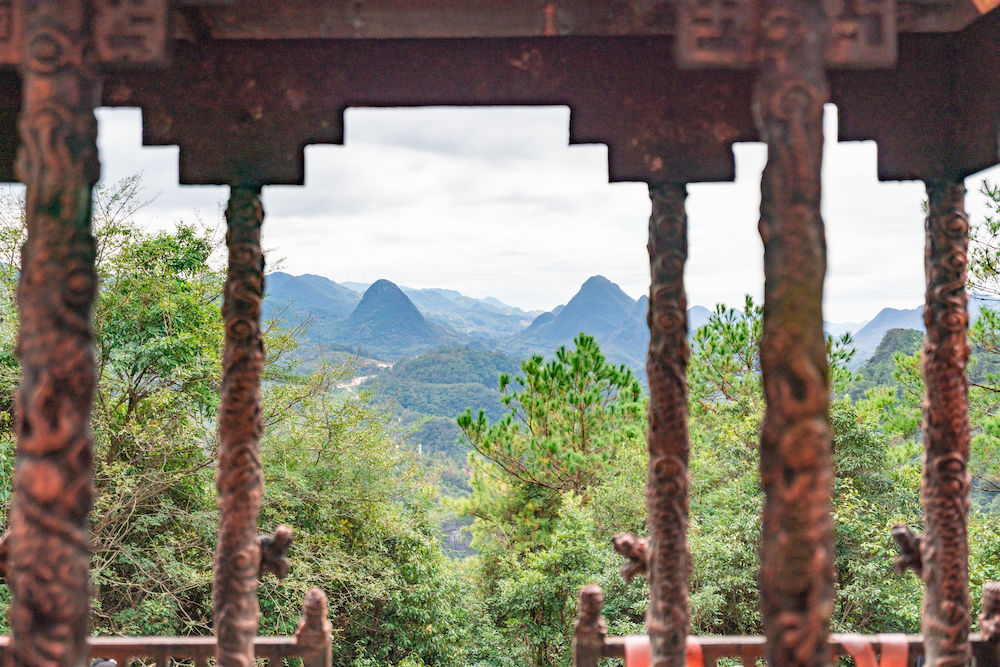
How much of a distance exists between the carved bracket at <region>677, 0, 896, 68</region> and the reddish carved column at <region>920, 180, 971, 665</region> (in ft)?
5.70

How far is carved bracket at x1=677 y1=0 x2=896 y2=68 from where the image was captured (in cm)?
245

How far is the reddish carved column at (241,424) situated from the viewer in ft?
12.1

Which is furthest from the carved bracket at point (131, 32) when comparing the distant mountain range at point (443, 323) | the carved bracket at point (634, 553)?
the distant mountain range at point (443, 323)

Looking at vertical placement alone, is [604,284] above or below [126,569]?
above

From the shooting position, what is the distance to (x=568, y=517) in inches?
559

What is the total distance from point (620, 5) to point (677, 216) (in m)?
1.20

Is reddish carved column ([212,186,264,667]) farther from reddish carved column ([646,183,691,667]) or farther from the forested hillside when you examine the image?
the forested hillside

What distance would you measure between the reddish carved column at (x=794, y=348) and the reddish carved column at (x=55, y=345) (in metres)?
1.96

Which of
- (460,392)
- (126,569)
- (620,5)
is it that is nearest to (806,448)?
(620,5)

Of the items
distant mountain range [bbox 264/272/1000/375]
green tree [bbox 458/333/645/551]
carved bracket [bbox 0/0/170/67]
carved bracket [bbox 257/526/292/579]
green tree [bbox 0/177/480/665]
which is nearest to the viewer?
carved bracket [bbox 0/0/170/67]

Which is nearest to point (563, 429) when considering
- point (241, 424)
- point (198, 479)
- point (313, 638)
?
point (198, 479)

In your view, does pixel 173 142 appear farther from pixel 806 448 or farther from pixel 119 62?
pixel 806 448

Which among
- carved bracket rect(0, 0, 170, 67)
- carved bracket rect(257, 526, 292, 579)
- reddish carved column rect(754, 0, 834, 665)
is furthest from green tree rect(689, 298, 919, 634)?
carved bracket rect(0, 0, 170, 67)

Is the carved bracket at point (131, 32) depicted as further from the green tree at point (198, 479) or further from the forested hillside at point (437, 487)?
the green tree at point (198, 479)
